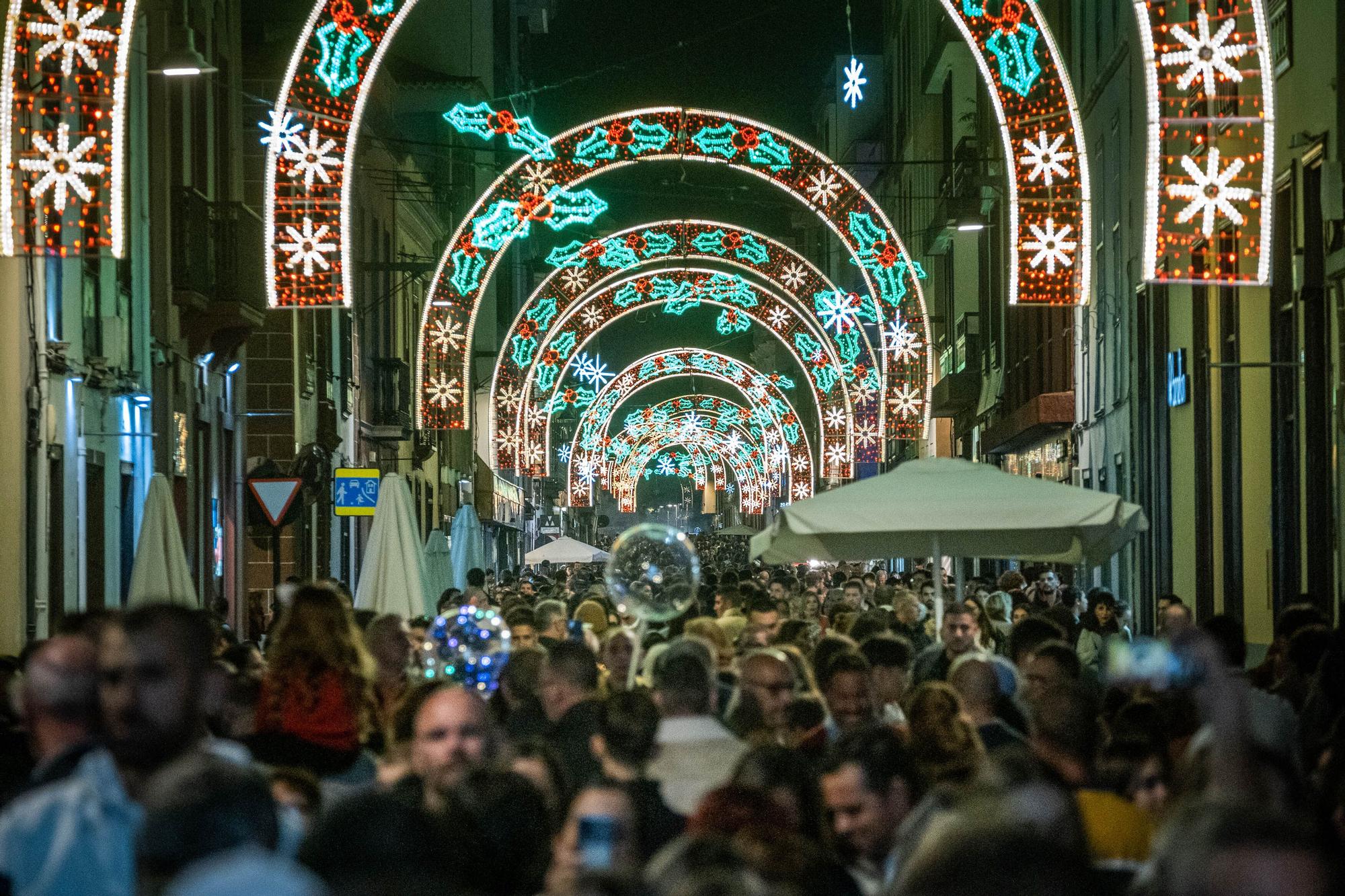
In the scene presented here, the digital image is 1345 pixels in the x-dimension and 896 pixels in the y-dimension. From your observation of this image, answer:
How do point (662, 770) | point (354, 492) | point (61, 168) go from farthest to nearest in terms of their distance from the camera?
point (354, 492) < point (61, 168) < point (662, 770)

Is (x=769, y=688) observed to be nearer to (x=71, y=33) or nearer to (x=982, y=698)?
(x=982, y=698)

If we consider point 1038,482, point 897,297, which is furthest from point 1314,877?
point 897,297

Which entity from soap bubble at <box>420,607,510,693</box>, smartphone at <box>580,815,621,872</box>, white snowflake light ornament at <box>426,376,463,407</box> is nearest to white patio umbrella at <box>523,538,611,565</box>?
white snowflake light ornament at <box>426,376,463,407</box>

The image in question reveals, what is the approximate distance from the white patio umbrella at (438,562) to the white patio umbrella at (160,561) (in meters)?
9.89

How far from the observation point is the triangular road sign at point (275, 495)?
1878cm

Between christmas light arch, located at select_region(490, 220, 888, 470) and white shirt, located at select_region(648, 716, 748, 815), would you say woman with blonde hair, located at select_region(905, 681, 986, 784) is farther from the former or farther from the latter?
christmas light arch, located at select_region(490, 220, 888, 470)

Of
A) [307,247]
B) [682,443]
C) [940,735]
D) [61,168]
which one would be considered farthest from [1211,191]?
[682,443]

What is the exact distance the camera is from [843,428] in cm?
4272

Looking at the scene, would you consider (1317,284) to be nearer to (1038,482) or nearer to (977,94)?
(1038,482)

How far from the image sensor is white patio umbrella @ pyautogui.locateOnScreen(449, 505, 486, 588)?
91.1ft

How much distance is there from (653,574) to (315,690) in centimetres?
587

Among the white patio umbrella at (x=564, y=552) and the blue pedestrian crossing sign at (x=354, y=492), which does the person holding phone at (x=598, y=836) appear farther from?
the white patio umbrella at (x=564, y=552)

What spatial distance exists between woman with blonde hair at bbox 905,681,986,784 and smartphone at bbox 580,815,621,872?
2.24 m

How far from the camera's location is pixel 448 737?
645cm
